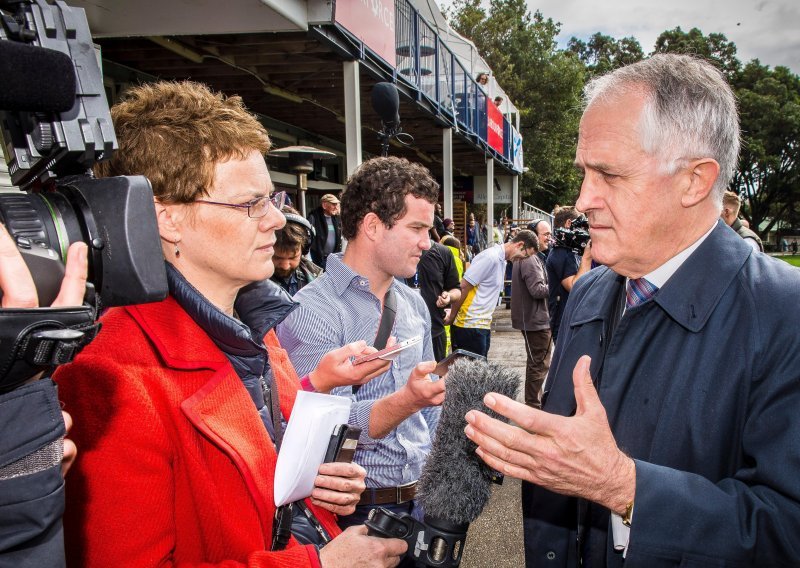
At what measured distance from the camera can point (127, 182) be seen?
3.22 feet

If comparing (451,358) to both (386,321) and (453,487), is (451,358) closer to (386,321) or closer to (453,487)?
(453,487)

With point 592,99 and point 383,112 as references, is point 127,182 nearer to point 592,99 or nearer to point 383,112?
point 592,99

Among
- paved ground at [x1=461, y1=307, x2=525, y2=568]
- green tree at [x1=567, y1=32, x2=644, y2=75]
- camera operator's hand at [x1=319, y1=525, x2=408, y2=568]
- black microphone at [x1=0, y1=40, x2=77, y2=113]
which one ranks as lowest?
paved ground at [x1=461, y1=307, x2=525, y2=568]

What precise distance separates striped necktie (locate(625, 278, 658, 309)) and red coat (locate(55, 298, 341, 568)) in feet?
3.82

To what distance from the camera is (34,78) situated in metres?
0.82

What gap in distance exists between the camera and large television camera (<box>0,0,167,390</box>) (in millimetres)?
811

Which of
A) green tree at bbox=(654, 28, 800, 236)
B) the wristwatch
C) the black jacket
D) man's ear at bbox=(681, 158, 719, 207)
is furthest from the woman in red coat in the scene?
green tree at bbox=(654, 28, 800, 236)

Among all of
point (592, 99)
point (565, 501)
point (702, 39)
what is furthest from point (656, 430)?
point (702, 39)

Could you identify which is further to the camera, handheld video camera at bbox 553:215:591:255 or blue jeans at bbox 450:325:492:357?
blue jeans at bbox 450:325:492:357

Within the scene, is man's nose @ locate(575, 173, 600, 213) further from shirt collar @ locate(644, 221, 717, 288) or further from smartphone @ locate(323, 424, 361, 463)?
smartphone @ locate(323, 424, 361, 463)

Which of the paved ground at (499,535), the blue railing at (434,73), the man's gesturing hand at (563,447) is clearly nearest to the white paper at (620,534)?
the man's gesturing hand at (563,447)

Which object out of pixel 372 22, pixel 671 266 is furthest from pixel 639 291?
pixel 372 22

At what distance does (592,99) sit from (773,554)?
133cm

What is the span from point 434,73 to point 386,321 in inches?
413
